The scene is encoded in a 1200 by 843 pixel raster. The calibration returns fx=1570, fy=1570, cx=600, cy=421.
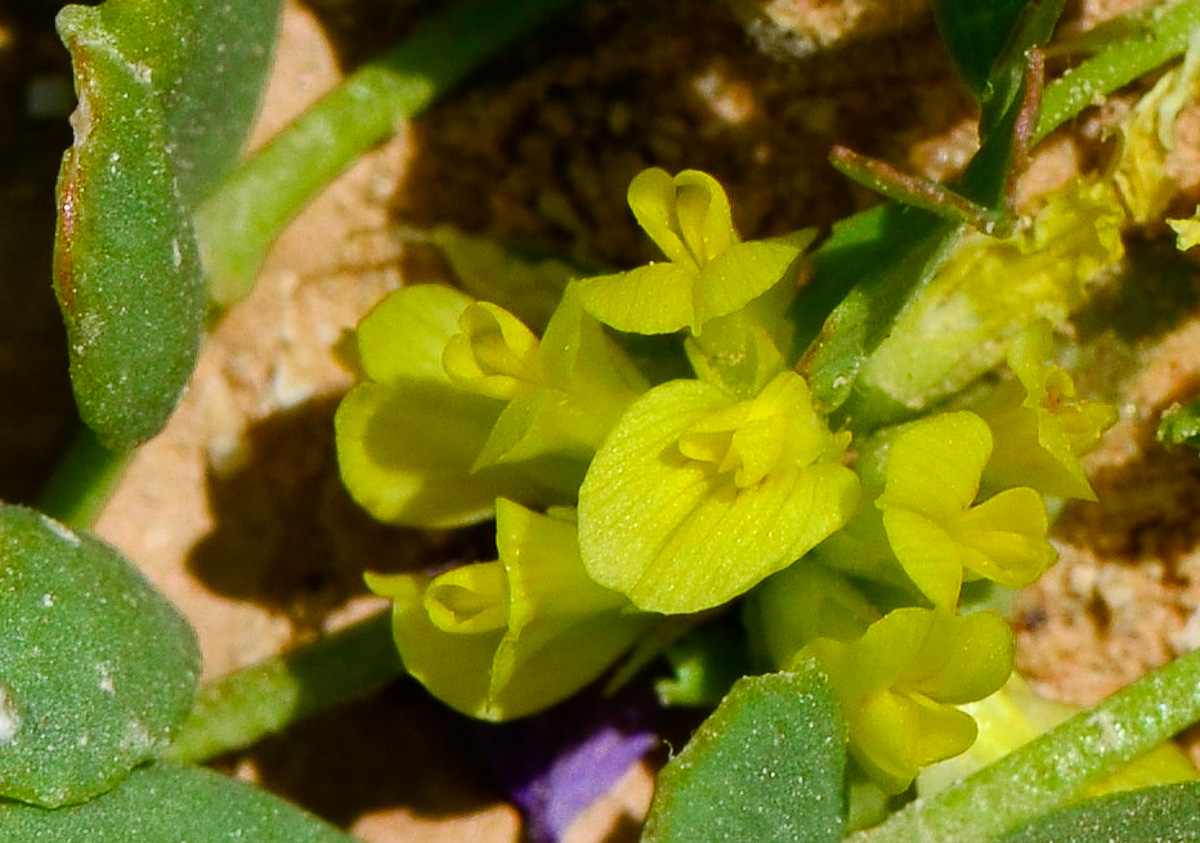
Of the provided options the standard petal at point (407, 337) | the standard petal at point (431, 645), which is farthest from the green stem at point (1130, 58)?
the standard petal at point (431, 645)

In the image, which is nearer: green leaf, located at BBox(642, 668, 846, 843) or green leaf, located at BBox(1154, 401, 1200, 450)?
green leaf, located at BBox(642, 668, 846, 843)

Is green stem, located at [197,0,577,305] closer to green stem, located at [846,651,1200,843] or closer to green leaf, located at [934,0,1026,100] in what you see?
green leaf, located at [934,0,1026,100]

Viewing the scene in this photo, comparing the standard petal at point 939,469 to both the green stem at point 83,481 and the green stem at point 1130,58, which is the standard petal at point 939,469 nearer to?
the green stem at point 1130,58

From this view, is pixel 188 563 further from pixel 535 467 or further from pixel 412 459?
pixel 535 467

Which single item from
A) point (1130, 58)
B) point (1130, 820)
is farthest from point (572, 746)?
point (1130, 58)

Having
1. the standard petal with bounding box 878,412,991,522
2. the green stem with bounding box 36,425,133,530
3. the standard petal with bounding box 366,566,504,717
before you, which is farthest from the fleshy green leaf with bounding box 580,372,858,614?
the green stem with bounding box 36,425,133,530

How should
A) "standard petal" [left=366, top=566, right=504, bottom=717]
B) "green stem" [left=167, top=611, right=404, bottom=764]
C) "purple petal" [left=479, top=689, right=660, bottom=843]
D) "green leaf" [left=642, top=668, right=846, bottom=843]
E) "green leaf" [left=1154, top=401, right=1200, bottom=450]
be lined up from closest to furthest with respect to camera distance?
"green leaf" [left=642, top=668, right=846, bottom=843] → "green leaf" [left=1154, top=401, right=1200, bottom=450] → "standard petal" [left=366, top=566, right=504, bottom=717] → "green stem" [left=167, top=611, right=404, bottom=764] → "purple petal" [left=479, top=689, right=660, bottom=843]

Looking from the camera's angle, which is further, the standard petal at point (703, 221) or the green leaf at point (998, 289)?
the green leaf at point (998, 289)
